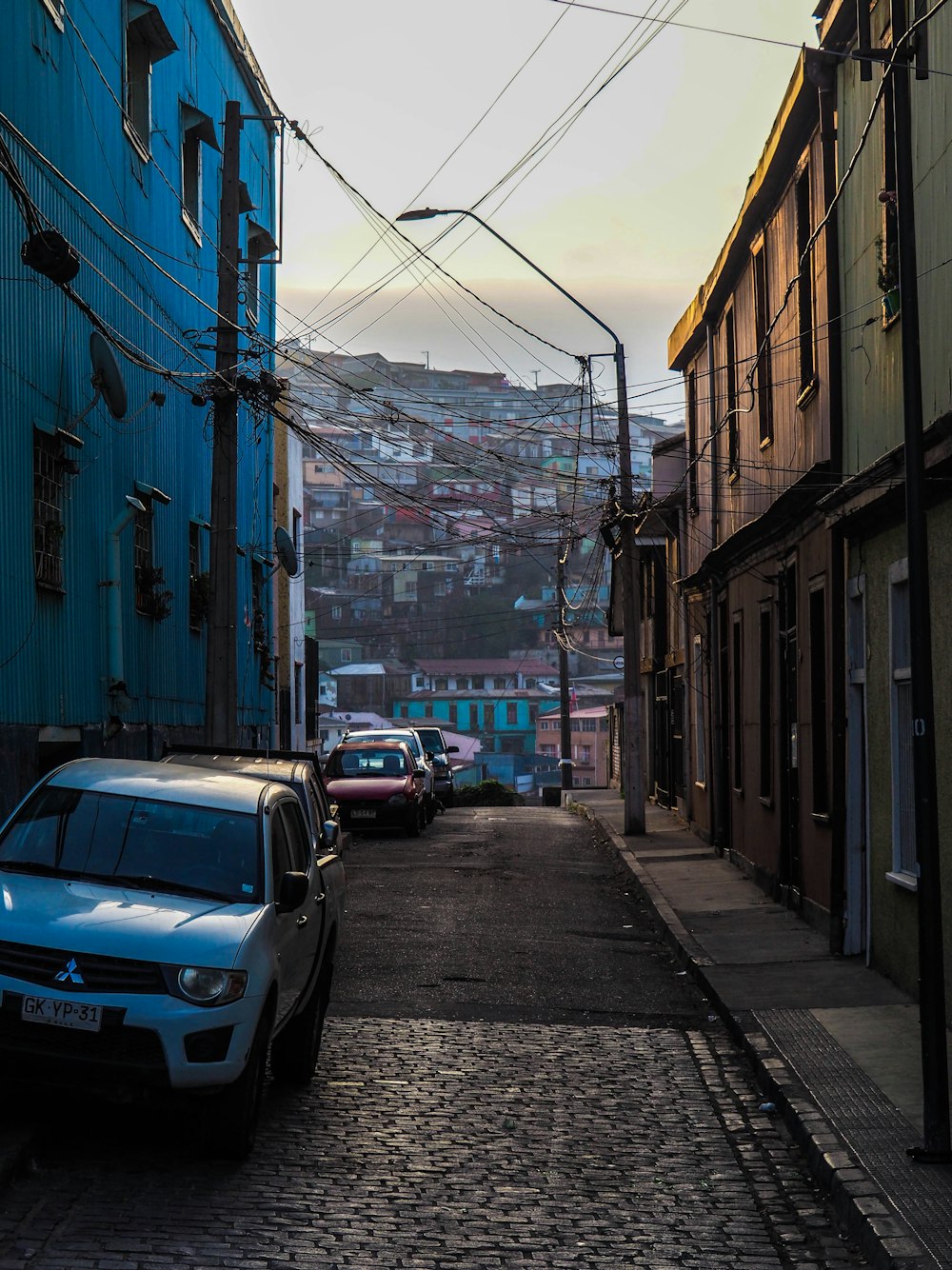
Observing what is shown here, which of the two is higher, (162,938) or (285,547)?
(285,547)

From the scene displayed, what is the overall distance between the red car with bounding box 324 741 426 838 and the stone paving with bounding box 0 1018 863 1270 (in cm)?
1902

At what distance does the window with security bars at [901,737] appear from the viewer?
37.7 ft

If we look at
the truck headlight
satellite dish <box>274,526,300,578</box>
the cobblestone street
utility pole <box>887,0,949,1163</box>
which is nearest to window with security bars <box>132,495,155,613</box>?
satellite dish <box>274,526,300,578</box>

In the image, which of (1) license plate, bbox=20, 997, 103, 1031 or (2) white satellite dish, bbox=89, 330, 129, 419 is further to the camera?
(2) white satellite dish, bbox=89, 330, 129, 419

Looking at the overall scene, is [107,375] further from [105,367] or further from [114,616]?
[114,616]

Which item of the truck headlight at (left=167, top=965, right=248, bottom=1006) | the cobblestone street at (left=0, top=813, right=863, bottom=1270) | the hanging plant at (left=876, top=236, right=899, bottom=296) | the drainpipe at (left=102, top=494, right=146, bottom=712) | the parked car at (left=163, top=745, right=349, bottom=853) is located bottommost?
the cobblestone street at (left=0, top=813, right=863, bottom=1270)

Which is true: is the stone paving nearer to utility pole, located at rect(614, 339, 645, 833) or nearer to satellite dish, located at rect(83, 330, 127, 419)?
satellite dish, located at rect(83, 330, 127, 419)

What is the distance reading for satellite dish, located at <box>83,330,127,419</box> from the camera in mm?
16031

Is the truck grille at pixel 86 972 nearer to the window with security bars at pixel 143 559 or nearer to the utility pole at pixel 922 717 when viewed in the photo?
the utility pole at pixel 922 717

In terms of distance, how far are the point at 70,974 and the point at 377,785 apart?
867 inches

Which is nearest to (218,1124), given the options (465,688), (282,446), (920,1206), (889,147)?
(920,1206)

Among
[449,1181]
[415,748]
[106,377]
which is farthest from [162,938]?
[415,748]

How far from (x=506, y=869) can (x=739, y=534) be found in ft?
20.3

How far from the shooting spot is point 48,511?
15.7 metres
